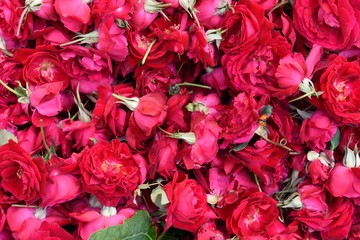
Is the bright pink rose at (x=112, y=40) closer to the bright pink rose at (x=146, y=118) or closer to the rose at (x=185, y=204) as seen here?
the bright pink rose at (x=146, y=118)

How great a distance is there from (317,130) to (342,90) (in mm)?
66

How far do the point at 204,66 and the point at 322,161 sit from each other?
22 cm

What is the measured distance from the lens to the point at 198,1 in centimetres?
81

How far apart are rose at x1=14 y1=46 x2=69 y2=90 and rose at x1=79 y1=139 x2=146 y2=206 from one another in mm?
119

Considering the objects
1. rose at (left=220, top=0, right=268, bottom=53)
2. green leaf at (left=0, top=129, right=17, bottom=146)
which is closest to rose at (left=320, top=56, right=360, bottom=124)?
rose at (left=220, top=0, right=268, bottom=53)

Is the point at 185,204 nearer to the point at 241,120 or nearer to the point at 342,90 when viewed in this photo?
the point at 241,120

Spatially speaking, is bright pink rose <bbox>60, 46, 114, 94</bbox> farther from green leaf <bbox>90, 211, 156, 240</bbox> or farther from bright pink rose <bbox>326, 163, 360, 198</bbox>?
bright pink rose <bbox>326, 163, 360, 198</bbox>

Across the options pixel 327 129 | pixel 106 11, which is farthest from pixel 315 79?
pixel 106 11

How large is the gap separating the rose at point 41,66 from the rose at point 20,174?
107 millimetres

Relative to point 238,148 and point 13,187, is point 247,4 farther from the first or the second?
point 13,187

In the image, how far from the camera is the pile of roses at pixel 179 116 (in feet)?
2.52

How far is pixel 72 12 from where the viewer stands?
76cm

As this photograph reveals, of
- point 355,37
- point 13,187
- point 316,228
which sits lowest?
point 316,228

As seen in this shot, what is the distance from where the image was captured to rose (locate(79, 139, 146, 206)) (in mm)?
743
